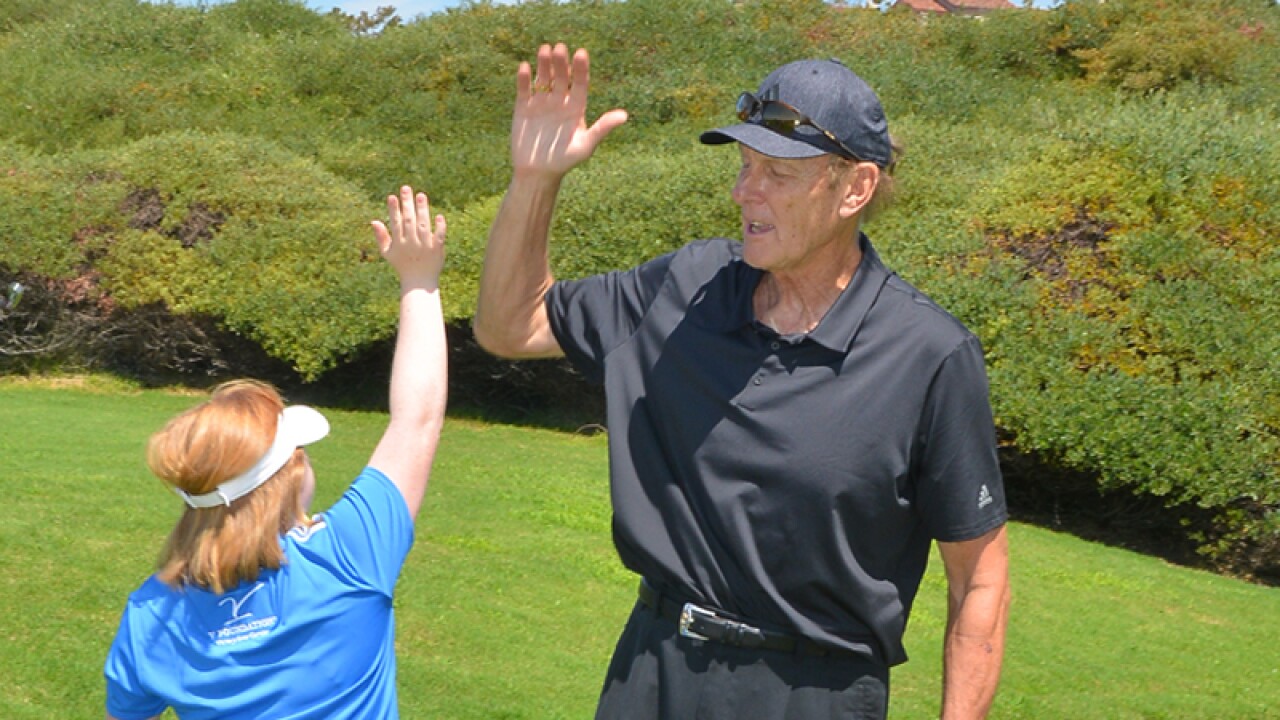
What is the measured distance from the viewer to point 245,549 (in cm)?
252

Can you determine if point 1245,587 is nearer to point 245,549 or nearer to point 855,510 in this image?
point 855,510

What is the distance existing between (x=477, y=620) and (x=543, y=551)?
1359 mm

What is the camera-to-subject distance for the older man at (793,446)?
2.52m

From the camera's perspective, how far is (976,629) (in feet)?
8.33

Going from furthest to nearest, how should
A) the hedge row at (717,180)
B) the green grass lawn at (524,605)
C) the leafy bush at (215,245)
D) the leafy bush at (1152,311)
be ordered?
the leafy bush at (215,245) → the hedge row at (717,180) → the leafy bush at (1152,311) → the green grass lawn at (524,605)

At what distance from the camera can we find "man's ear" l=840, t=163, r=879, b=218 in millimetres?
2680

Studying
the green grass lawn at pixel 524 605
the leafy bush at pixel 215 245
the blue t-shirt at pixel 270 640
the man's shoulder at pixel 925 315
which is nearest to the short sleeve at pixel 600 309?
the man's shoulder at pixel 925 315

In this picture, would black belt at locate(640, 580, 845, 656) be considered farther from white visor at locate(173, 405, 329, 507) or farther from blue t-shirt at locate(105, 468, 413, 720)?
white visor at locate(173, 405, 329, 507)

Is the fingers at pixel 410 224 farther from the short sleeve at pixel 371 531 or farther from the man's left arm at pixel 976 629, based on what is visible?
the man's left arm at pixel 976 629

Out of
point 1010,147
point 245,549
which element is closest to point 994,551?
point 245,549

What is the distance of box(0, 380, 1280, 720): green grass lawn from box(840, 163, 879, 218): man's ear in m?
3.50

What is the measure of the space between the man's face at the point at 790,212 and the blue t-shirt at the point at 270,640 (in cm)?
94

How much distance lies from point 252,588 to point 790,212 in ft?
4.00

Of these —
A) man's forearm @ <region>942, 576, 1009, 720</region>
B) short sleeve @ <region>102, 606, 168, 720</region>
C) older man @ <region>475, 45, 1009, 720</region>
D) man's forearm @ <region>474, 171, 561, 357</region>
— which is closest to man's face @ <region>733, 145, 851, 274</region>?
older man @ <region>475, 45, 1009, 720</region>
